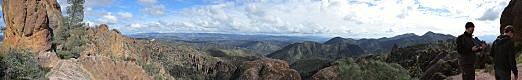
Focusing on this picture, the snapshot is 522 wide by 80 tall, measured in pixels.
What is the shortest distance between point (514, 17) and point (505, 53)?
100ft

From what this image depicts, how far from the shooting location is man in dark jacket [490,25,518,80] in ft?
35.7

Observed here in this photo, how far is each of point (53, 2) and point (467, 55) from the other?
8130 cm

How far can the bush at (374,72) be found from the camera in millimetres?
30453

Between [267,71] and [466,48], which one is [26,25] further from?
[466,48]

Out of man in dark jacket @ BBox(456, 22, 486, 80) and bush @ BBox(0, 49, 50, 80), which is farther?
bush @ BBox(0, 49, 50, 80)

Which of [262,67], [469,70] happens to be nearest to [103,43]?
[262,67]

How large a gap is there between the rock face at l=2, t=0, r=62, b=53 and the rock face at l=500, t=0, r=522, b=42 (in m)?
54.2

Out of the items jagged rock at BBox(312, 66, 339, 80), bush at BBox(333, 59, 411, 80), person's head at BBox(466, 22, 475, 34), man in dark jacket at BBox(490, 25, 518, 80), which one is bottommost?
jagged rock at BBox(312, 66, 339, 80)

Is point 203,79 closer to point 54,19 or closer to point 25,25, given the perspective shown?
point 54,19

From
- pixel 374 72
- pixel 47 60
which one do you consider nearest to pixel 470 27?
pixel 374 72

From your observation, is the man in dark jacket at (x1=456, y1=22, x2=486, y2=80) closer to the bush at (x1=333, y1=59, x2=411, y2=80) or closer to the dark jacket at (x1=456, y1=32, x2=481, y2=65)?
the dark jacket at (x1=456, y1=32, x2=481, y2=65)

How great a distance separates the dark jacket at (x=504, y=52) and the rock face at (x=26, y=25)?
171 feet

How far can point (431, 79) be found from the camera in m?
30.8

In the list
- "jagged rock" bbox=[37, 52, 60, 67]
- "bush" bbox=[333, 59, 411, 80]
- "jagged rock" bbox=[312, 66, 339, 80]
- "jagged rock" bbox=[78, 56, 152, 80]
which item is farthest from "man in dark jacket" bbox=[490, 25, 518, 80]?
"jagged rock" bbox=[37, 52, 60, 67]
